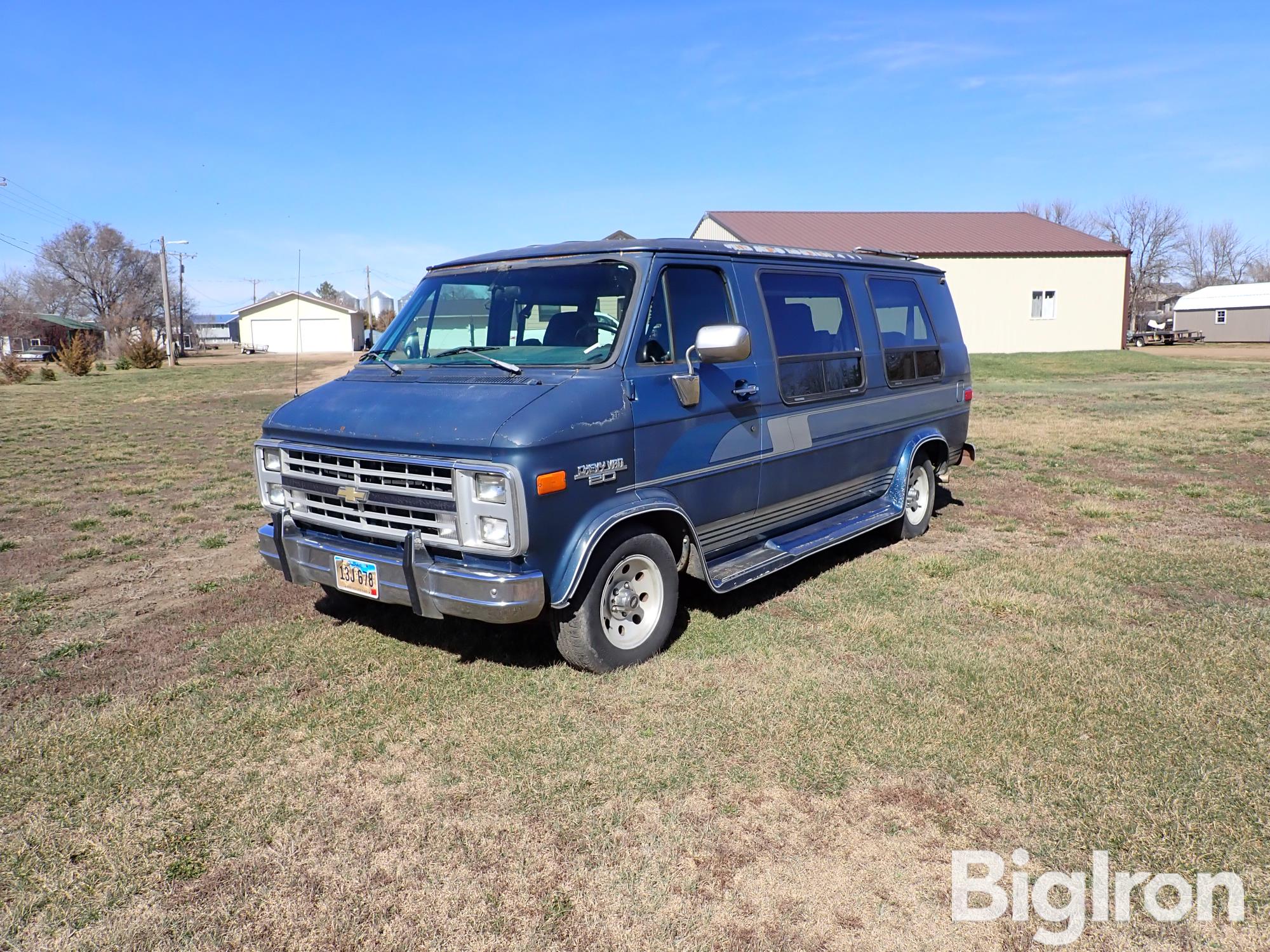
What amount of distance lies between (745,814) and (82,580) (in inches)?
222

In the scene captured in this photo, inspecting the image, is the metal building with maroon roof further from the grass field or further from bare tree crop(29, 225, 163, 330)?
bare tree crop(29, 225, 163, 330)

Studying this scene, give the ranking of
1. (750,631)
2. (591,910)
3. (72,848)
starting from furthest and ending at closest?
(750,631)
(72,848)
(591,910)

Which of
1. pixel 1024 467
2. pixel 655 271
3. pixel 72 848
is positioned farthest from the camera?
pixel 1024 467

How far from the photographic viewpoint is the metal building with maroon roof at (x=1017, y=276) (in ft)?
117

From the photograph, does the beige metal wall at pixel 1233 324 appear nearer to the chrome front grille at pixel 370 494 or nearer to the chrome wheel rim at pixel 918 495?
the chrome wheel rim at pixel 918 495

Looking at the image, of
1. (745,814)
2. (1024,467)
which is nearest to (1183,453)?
(1024,467)

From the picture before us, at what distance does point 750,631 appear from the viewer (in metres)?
5.43

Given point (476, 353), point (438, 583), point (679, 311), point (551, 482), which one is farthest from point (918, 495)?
point (438, 583)

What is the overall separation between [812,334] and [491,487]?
3.00m

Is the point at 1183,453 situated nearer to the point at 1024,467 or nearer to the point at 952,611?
the point at 1024,467

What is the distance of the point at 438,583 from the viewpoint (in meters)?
4.34

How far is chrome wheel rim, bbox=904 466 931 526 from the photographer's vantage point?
7684 millimetres

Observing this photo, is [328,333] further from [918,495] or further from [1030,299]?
[918,495]

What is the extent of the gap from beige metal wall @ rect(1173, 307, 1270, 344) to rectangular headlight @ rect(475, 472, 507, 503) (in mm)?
67652
